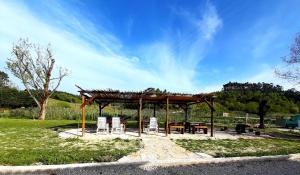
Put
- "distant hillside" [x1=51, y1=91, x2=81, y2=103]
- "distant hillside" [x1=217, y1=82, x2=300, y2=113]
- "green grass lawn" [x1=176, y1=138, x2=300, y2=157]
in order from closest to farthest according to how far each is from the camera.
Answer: "green grass lawn" [x1=176, y1=138, x2=300, y2=157] → "distant hillside" [x1=217, y1=82, x2=300, y2=113] → "distant hillside" [x1=51, y1=91, x2=81, y2=103]

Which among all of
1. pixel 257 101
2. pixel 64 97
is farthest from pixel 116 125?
pixel 64 97

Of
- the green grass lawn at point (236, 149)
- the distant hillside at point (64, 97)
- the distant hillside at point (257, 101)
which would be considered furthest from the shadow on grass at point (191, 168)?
the distant hillside at point (64, 97)

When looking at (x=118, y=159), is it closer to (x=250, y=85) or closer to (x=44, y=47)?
(x=44, y=47)

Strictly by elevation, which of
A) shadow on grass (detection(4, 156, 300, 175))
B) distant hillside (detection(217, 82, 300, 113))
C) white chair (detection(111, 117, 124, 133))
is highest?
distant hillside (detection(217, 82, 300, 113))

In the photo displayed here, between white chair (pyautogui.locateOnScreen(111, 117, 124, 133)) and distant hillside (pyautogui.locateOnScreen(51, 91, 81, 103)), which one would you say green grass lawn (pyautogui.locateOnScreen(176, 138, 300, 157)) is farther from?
distant hillside (pyautogui.locateOnScreen(51, 91, 81, 103))

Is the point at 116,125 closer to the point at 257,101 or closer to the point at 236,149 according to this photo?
the point at 236,149

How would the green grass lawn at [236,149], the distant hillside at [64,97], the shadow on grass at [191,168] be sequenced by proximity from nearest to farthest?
1. the shadow on grass at [191,168]
2. the green grass lawn at [236,149]
3. the distant hillside at [64,97]

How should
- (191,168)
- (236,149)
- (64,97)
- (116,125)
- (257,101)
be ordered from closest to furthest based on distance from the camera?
1. (191,168)
2. (236,149)
3. (116,125)
4. (257,101)
5. (64,97)

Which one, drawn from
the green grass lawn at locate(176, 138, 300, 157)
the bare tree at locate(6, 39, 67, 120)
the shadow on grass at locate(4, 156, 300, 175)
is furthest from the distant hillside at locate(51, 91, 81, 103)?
the shadow on grass at locate(4, 156, 300, 175)

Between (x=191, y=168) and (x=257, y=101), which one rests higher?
(x=257, y=101)

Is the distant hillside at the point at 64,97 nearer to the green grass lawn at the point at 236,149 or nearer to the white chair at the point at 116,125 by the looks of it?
the white chair at the point at 116,125

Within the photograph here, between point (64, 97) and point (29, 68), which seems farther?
point (64, 97)

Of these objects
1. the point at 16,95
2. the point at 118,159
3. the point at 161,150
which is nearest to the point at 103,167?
the point at 118,159

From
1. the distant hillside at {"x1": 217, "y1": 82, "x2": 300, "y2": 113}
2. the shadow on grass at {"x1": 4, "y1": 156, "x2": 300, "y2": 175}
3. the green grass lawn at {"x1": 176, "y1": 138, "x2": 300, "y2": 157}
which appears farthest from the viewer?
the distant hillside at {"x1": 217, "y1": 82, "x2": 300, "y2": 113}
